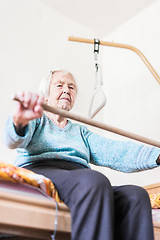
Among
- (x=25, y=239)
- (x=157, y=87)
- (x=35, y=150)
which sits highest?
(x=157, y=87)

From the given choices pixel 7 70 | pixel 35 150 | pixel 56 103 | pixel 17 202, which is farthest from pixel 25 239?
pixel 7 70

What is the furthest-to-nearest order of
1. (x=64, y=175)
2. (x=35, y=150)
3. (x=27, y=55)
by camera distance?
1. (x=27, y=55)
2. (x=35, y=150)
3. (x=64, y=175)

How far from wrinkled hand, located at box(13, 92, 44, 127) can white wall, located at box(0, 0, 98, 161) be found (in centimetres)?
104

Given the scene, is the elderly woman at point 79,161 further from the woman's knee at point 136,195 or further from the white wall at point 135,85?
the white wall at point 135,85

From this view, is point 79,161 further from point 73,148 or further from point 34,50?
point 34,50

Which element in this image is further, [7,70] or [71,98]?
[7,70]

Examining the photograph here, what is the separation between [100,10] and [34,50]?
658 mm

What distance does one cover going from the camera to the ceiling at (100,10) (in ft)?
8.43

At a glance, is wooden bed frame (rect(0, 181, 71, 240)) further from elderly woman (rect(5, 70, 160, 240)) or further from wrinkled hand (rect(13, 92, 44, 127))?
wrinkled hand (rect(13, 92, 44, 127))

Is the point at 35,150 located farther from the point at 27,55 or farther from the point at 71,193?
the point at 27,55

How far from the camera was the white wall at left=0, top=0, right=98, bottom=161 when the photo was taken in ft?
7.06

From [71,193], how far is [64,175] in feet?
0.25

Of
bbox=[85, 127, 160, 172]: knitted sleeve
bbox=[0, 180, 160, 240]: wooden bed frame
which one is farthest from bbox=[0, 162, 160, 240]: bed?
bbox=[85, 127, 160, 172]: knitted sleeve

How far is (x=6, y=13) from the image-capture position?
2.29m
